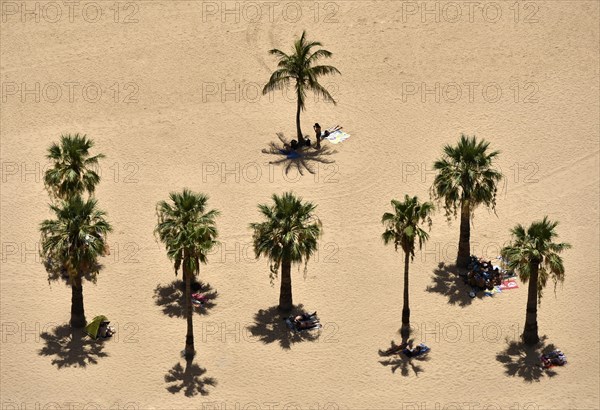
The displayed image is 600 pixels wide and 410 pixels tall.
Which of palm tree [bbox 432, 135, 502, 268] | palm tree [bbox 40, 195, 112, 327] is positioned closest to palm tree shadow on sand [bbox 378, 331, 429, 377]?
palm tree [bbox 432, 135, 502, 268]

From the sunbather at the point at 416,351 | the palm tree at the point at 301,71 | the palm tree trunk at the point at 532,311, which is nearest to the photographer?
the palm tree trunk at the point at 532,311

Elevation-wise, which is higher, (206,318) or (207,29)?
(207,29)

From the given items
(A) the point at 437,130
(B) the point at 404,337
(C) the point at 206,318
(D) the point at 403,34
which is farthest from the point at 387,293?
(D) the point at 403,34

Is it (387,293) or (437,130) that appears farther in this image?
(437,130)

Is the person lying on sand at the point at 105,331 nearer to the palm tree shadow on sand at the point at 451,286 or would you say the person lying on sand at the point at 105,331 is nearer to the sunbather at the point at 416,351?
the sunbather at the point at 416,351

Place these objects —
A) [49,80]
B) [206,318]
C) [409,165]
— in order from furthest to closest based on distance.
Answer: [49,80] < [409,165] < [206,318]

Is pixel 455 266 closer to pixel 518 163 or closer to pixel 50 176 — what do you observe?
pixel 518 163

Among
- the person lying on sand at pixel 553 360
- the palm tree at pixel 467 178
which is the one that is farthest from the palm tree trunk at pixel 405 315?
the person lying on sand at pixel 553 360

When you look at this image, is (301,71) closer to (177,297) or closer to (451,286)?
(451,286)
